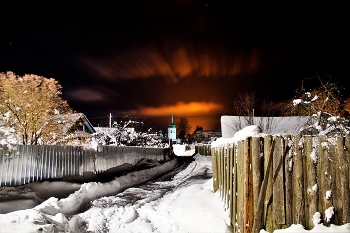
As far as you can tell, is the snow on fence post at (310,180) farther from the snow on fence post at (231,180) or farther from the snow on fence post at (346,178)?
the snow on fence post at (231,180)

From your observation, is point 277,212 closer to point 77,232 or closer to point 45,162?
point 77,232

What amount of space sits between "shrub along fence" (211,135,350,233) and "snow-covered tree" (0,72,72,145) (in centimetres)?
1862

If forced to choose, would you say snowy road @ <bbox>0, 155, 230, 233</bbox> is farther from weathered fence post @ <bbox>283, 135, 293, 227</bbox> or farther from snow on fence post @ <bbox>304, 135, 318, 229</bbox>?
snow on fence post @ <bbox>304, 135, 318, 229</bbox>

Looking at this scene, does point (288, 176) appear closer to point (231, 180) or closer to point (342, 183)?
point (342, 183)

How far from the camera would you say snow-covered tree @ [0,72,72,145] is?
1883cm

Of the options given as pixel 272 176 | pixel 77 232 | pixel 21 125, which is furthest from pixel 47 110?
pixel 272 176

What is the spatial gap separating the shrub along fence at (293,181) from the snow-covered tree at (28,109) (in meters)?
18.6

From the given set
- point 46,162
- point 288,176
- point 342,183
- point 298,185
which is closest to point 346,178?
point 342,183

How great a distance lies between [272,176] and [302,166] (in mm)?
525

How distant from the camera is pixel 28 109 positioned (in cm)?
1936

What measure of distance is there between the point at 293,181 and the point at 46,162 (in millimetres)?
10625

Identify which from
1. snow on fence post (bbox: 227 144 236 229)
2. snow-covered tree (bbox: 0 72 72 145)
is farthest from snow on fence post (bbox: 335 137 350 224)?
snow-covered tree (bbox: 0 72 72 145)

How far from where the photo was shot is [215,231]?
5492mm

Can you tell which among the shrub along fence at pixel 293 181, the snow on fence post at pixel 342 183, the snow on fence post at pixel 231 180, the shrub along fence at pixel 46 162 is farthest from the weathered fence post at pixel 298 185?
the shrub along fence at pixel 46 162
